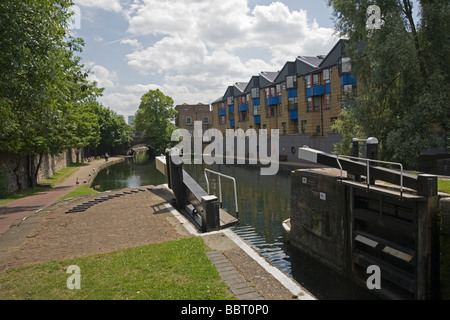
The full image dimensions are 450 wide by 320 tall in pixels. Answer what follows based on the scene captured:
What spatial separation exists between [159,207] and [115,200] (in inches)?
140

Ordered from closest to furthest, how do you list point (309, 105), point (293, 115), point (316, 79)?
point (316, 79) → point (309, 105) → point (293, 115)

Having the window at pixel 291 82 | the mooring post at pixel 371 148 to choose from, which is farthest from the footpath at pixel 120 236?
the window at pixel 291 82

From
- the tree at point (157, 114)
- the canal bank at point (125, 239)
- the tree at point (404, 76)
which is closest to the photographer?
the canal bank at point (125, 239)

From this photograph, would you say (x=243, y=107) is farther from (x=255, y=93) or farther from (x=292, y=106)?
(x=292, y=106)

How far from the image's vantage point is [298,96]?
134 ft

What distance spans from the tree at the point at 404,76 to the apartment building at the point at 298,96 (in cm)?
1005

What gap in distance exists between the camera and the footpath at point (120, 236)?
5.96 m

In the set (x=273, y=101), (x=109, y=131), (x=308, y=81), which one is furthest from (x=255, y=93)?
(x=109, y=131)

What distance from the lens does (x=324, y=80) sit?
1430 inches

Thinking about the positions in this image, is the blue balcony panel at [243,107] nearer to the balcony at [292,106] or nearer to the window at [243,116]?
the window at [243,116]

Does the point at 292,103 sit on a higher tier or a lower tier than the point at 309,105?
higher

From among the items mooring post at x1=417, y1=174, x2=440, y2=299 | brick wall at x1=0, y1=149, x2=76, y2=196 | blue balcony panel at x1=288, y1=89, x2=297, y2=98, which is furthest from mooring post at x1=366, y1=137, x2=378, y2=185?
blue balcony panel at x1=288, y1=89, x2=297, y2=98

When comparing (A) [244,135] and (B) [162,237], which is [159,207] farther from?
(A) [244,135]

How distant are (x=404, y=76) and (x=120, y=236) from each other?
14.3 meters
